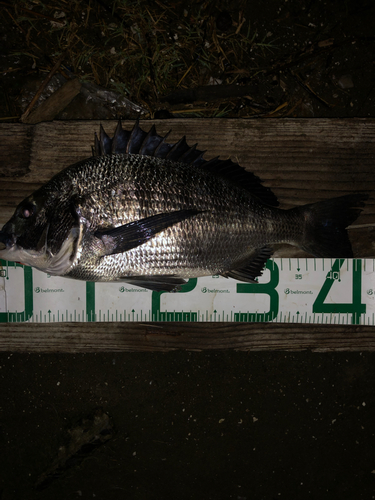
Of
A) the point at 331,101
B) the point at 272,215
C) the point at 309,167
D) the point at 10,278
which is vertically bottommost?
the point at 10,278

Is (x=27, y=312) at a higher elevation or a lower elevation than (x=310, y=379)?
higher

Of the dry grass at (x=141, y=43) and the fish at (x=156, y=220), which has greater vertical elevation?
the dry grass at (x=141, y=43)

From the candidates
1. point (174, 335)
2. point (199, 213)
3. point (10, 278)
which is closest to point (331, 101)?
point (199, 213)

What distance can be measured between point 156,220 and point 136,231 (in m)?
0.14

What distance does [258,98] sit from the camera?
9.00 ft

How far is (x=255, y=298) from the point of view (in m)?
2.43

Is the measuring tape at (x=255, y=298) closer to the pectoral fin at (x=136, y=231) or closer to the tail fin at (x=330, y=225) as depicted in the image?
the tail fin at (x=330, y=225)

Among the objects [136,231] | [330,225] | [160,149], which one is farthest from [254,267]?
[160,149]

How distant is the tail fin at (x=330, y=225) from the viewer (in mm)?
2248

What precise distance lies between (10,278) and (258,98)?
2489 millimetres

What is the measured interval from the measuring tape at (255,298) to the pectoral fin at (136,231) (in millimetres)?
548

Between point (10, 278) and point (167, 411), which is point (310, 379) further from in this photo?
point (10, 278)

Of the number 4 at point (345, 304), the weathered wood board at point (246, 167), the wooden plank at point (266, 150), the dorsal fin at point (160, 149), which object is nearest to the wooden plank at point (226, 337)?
the weathered wood board at point (246, 167)

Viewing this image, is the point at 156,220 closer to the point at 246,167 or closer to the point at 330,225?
the point at 246,167
